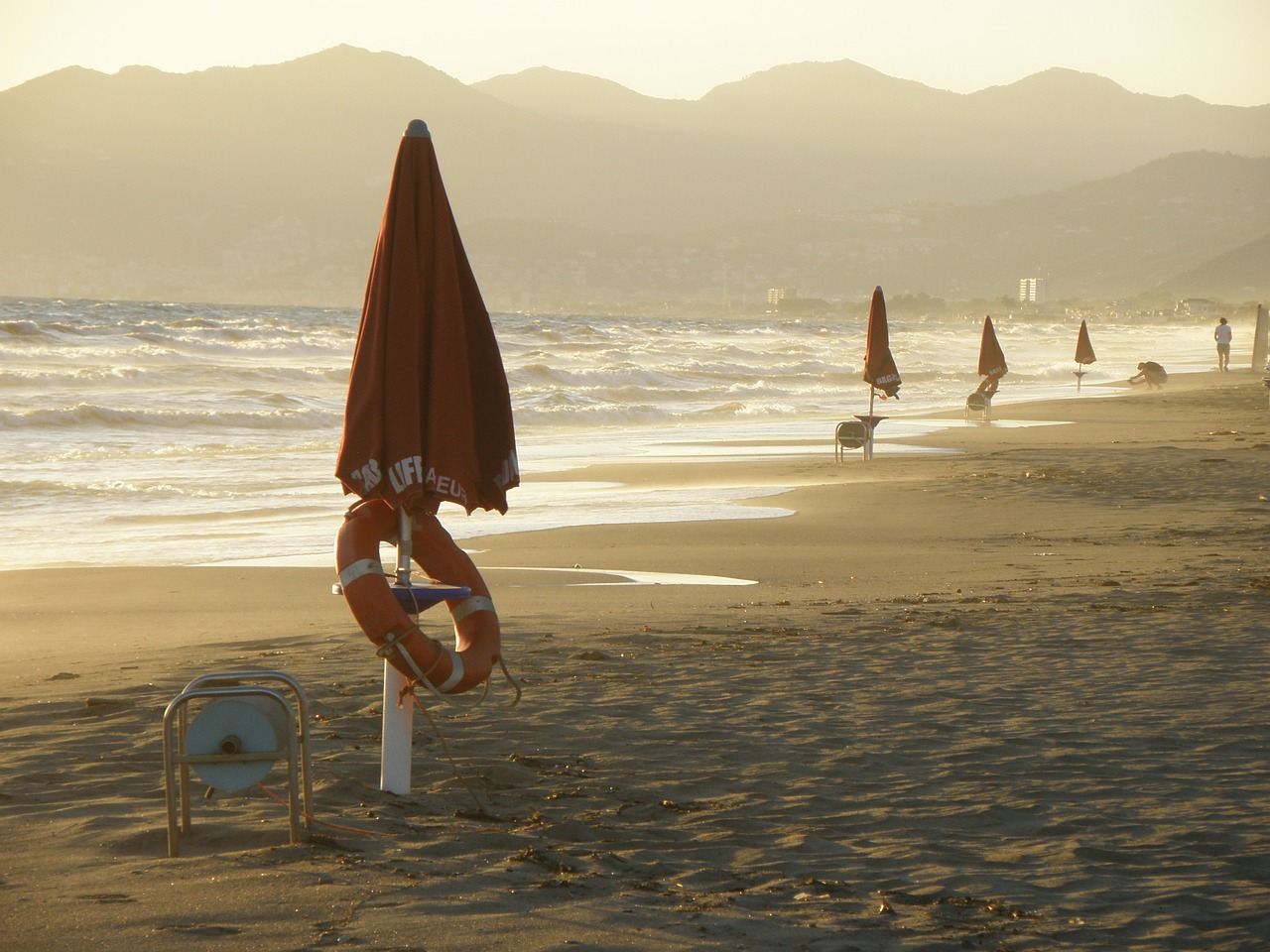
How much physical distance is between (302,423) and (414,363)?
59.9ft

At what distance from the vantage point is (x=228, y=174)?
650 feet

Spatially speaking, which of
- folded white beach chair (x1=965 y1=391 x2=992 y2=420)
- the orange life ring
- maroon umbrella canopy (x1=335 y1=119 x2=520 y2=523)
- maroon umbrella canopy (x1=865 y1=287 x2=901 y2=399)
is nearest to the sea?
folded white beach chair (x1=965 y1=391 x2=992 y2=420)

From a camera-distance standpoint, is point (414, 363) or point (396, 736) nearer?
point (414, 363)

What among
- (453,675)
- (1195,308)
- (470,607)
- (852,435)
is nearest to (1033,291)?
(1195,308)

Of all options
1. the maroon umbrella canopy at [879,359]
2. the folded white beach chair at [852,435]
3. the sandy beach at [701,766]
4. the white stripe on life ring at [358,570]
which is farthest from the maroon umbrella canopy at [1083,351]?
the white stripe on life ring at [358,570]

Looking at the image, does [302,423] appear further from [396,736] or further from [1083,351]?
[1083,351]

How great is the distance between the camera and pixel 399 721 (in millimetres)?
4250

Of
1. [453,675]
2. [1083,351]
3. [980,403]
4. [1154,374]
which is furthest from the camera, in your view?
[1083,351]

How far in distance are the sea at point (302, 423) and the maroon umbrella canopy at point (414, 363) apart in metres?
5.61

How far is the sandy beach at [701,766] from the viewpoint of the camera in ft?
11.1

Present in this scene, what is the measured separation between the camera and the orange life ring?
3875mm

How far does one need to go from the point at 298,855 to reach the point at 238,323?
4790 cm

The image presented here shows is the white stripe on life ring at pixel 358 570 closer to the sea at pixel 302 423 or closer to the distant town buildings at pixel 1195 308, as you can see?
the sea at pixel 302 423

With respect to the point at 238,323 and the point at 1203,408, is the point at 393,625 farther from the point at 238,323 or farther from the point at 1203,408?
the point at 238,323
